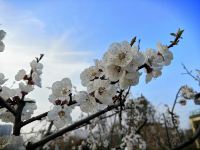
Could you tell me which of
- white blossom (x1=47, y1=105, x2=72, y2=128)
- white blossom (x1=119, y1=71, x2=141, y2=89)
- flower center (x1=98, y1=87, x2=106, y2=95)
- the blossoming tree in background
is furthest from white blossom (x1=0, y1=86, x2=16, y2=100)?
white blossom (x1=119, y1=71, x2=141, y2=89)

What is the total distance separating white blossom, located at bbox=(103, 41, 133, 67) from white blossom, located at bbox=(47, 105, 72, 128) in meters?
0.47

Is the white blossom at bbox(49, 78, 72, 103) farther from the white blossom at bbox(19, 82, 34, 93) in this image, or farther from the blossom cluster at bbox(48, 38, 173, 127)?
the white blossom at bbox(19, 82, 34, 93)

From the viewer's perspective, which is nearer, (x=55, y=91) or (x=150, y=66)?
(x=150, y=66)

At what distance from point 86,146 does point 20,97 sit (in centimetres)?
1013

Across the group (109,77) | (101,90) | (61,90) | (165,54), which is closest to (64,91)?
(61,90)

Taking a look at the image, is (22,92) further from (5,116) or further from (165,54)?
(165,54)

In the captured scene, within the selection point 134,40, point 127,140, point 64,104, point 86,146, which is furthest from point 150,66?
point 86,146

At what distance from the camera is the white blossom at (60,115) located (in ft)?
6.34

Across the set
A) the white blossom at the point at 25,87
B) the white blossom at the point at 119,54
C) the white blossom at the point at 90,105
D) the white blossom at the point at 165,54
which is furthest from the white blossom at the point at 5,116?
the white blossom at the point at 165,54

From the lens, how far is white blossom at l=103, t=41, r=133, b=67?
5.49 ft

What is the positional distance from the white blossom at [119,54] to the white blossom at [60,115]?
0.47 meters

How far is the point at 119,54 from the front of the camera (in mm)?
1673

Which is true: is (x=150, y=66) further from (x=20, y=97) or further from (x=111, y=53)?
(x=20, y=97)

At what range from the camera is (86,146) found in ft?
38.9
